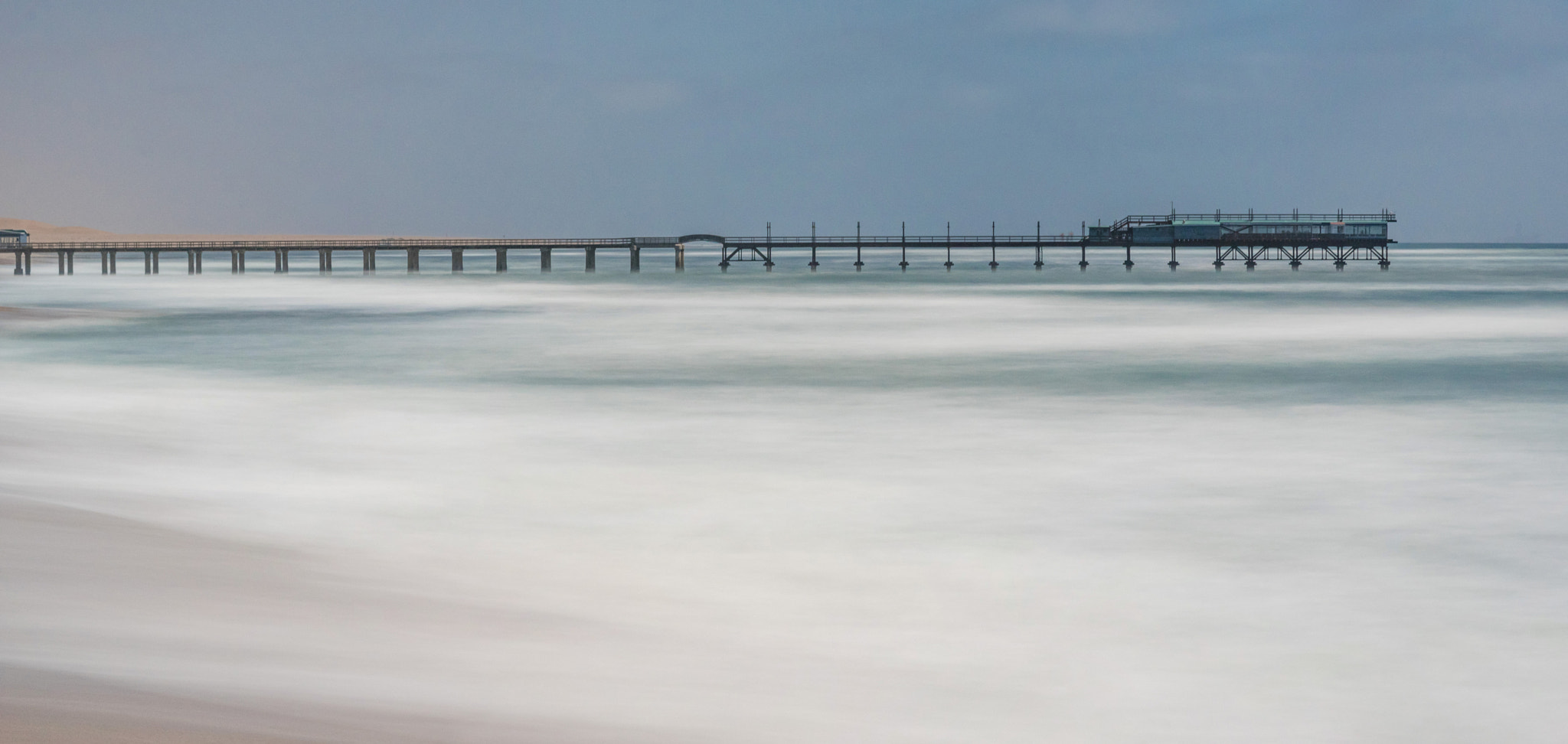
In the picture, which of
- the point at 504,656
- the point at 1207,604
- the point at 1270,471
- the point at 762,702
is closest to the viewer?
the point at 762,702

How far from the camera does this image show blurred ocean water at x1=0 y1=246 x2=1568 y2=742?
780cm

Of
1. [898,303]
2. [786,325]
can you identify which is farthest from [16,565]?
[898,303]

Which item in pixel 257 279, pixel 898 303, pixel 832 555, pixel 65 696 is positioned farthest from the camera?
pixel 257 279

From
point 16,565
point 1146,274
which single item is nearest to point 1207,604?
point 16,565

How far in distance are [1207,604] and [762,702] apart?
3634mm

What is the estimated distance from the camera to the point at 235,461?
1644cm

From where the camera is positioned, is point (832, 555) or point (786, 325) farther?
point (786, 325)

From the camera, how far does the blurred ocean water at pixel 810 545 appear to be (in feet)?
25.6

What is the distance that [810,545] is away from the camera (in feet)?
39.1

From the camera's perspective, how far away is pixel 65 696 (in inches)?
284

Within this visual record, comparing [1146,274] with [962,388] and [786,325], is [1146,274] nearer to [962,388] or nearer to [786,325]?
[786,325]

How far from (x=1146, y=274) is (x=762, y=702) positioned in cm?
10568

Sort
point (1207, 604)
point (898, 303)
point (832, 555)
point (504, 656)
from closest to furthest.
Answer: point (504, 656) → point (1207, 604) → point (832, 555) → point (898, 303)

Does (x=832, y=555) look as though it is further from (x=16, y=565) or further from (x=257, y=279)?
(x=257, y=279)
